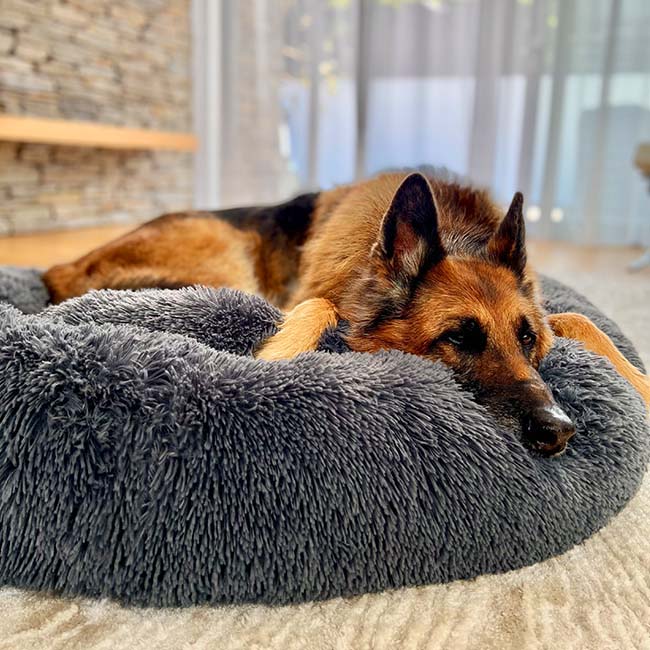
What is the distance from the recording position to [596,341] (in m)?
1.65

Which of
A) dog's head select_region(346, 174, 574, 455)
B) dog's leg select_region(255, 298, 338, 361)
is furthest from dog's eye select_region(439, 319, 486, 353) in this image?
dog's leg select_region(255, 298, 338, 361)

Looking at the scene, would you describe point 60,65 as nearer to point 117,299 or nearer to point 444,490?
point 117,299

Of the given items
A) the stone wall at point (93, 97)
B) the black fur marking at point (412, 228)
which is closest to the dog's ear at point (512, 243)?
the black fur marking at point (412, 228)

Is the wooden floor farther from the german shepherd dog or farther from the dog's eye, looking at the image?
the dog's eye

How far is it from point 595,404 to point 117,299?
1093 millimetres

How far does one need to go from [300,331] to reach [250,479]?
536 millimetres

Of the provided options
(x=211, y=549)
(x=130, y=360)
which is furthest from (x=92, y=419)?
(x=211, y=549)

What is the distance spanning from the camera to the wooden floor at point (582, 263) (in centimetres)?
287

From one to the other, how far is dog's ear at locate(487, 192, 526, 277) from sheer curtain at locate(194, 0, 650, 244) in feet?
14.9

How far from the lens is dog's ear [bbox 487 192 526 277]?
4.80ft

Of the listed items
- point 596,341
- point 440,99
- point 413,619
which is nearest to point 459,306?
point 596,341

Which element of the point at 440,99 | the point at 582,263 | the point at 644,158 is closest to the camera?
the point at 644,158

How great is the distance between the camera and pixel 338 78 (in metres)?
6.21

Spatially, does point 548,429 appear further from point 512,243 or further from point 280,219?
point 280,219
